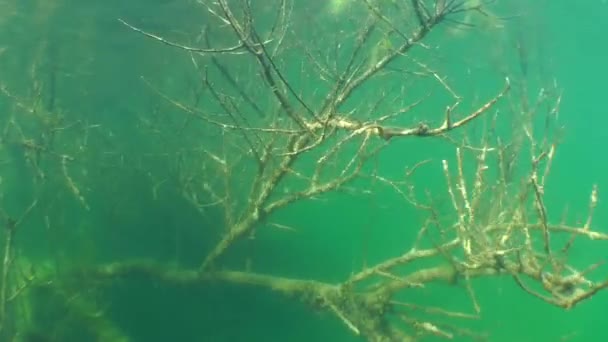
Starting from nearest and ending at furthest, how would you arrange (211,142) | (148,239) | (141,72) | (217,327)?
(217,327)
(148,239)
(211,142)
(141,72)

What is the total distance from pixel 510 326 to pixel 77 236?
54.4 ft

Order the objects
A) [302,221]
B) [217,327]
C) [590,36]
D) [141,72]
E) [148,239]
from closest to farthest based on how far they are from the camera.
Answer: [217,327]
[148,239]
[141,72]
[590,36]
[302,221]

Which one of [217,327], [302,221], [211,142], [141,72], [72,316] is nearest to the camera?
[72,316]

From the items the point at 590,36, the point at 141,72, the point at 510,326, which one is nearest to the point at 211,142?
the point at 141,72

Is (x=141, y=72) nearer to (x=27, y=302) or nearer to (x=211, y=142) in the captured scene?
(x=211, y=142)

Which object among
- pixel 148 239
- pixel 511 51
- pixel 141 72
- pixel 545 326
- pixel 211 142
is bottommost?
pixel 545 326

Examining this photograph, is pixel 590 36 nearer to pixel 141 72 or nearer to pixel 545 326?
pixel 545 326

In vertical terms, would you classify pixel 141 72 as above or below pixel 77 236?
above

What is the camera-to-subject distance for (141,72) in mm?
22562

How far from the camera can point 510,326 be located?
21.8m

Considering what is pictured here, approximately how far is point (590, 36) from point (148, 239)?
23276mm

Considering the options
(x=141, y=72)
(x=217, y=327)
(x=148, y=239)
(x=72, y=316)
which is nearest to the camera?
(x=72, y=316)

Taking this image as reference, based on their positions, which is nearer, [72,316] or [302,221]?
[72,316]

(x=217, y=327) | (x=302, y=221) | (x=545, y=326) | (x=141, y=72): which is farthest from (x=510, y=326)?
(x=141, y=72)
